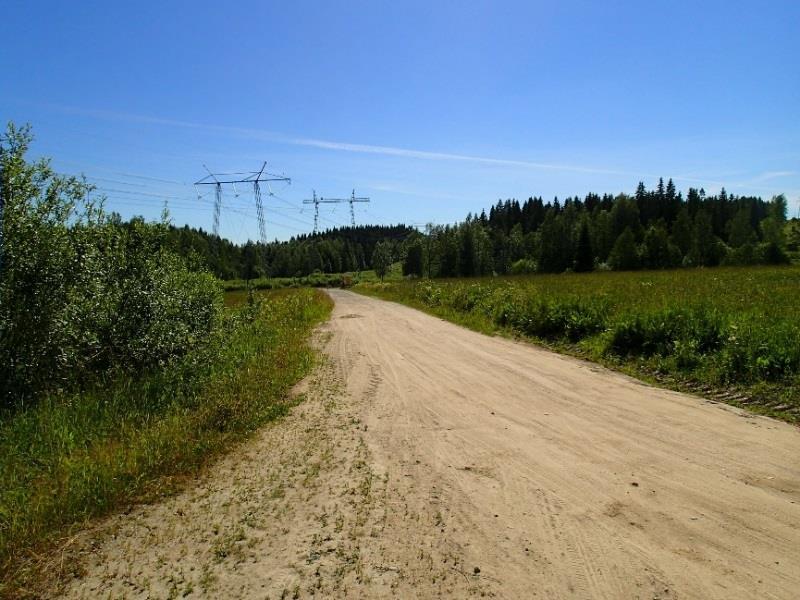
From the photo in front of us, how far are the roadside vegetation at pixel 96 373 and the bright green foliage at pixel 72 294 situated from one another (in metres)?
0.02

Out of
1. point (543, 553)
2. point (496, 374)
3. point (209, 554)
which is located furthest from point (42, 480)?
point (496, 374)

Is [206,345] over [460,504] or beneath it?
over

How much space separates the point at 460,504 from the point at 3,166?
935cm

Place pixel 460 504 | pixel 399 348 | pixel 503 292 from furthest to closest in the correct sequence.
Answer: pixel 503 292 < pixel 399 348 < pixel 460 504

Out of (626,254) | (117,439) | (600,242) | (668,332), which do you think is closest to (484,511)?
(117,439)

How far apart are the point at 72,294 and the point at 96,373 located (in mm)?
1950

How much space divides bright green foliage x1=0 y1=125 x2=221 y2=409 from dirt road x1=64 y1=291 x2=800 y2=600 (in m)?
4.46

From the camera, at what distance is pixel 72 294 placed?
903cm

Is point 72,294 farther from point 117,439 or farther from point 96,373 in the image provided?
point 117,439

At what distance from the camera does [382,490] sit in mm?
5387

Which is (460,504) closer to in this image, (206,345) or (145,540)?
(145,540)

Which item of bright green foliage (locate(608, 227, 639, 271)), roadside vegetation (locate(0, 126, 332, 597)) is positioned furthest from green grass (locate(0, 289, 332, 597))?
bright green foliage (locate(608, 227, 639, 271))

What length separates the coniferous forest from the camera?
3029 inches

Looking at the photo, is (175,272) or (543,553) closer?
(543,553)
